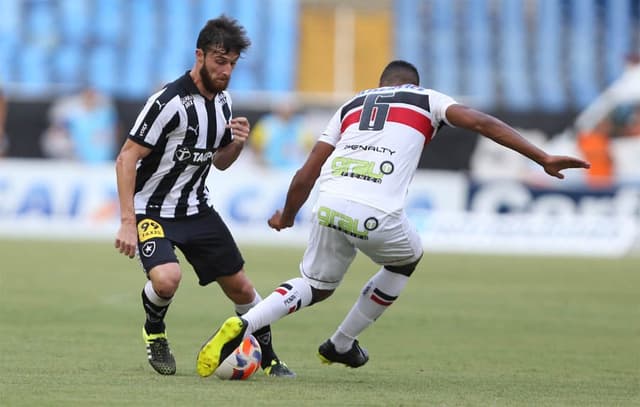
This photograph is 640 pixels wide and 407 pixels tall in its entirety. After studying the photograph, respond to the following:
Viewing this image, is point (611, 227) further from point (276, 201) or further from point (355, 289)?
point (355, 289)

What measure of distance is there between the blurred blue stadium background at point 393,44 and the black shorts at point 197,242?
819 inches

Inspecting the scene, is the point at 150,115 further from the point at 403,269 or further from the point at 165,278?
the point at 403,269

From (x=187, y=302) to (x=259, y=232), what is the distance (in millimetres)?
9346

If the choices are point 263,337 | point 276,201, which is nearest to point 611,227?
point 276,201

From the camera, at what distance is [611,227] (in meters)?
22.4

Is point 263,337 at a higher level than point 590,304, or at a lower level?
higher

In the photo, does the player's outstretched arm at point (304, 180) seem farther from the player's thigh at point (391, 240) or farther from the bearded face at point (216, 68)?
the bearded face at point (216, 68)

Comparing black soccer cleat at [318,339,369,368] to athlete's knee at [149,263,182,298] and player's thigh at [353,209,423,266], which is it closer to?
player's thigh at [353,209,423,266]

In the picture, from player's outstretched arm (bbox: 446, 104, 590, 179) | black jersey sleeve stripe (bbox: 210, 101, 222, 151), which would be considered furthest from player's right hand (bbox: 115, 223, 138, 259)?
player's outstretched arm (bbox: 446, 104, 590, 179)

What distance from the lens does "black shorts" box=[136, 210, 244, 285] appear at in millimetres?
7863

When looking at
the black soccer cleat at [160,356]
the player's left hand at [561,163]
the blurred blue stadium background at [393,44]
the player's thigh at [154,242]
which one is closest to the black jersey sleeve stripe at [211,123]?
the player's thigh at [154,242]

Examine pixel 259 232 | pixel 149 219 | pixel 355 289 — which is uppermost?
pixel 149 219

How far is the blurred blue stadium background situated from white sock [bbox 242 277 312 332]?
2104 centimetres

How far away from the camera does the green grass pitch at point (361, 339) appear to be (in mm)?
7147
